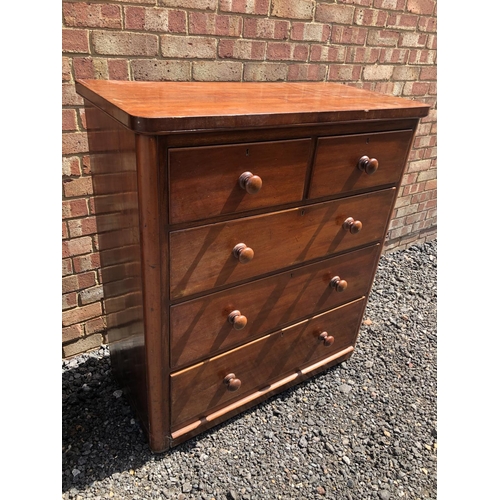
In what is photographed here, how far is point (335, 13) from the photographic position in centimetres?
213

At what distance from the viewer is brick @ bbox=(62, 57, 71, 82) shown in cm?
156

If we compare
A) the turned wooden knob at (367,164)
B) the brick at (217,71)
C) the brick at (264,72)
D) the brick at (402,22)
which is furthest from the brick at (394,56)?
the turned wooden knob at (367,164)

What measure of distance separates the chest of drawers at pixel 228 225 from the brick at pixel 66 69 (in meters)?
0.12

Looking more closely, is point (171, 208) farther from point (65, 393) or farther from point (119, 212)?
point (65, 393)

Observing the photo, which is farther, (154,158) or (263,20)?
(263,20)

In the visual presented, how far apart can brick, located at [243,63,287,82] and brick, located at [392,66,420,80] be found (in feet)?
3.16

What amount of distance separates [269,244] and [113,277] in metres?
0.67

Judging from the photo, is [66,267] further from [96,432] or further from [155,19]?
[155,19]

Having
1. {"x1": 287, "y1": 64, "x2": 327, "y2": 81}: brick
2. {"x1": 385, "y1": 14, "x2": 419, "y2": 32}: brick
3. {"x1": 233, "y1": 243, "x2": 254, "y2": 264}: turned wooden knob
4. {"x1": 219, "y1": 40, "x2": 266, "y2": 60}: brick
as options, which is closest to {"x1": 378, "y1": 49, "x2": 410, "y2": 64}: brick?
{"x1": 385, "y1": 14, "x2": 419, "y2": 32}: brick

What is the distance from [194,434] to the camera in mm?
1760

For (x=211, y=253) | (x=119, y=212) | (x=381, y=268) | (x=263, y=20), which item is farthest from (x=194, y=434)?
(x=381, y=268)

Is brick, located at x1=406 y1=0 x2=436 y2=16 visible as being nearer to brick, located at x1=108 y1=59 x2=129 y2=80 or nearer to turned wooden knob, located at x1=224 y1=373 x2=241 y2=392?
brick, located at x1=108 y1=59 x2=129 y2=80

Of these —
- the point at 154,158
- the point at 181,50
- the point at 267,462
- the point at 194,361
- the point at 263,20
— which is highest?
the point at 263,20

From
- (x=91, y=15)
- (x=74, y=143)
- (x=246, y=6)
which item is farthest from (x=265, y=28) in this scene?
(x=74, y=143)
